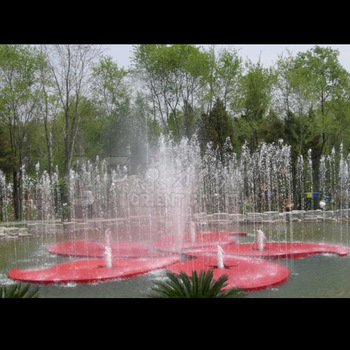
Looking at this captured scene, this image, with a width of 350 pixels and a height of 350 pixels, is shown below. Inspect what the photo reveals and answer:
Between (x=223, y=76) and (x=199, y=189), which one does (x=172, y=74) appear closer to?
(x=223, y=76)

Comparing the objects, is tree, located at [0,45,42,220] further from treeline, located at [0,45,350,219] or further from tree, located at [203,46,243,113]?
tree, located at [203,46,243,113]

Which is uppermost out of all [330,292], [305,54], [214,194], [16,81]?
[305,54]

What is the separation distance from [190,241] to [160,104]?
22.3 m

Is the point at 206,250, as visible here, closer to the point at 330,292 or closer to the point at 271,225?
the point at 330,292

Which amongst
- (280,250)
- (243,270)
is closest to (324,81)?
(280,250)

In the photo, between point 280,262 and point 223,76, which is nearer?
point 280,262

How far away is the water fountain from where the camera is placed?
32.3 ft

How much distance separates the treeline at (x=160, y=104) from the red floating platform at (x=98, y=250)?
12309 millimetres

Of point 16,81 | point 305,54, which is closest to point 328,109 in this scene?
point 305,54

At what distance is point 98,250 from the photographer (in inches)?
499

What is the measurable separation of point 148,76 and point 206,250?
24.1 m

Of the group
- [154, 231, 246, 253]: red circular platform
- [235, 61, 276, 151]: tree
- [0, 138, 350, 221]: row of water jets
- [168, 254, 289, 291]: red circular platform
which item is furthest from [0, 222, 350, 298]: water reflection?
[235, 61, 276, 151]: tree

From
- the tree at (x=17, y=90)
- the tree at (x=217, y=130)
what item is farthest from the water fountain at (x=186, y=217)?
the tree at (x=17, y=90)

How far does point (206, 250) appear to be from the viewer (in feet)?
38.8
